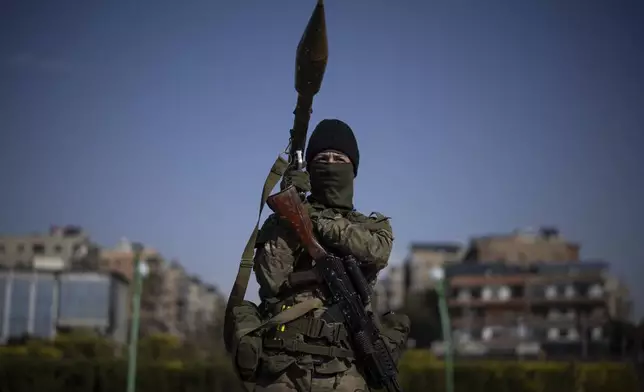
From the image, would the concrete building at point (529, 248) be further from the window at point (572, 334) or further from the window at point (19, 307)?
the window at point (19, 307)

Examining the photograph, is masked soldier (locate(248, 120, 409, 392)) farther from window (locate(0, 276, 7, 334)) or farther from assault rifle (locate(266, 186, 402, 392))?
window (locate(0, 276, 7, 334))

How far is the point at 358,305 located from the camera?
4453mm

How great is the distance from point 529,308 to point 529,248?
35.2 ft

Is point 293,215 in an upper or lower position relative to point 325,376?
upper

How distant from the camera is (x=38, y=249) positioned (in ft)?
174

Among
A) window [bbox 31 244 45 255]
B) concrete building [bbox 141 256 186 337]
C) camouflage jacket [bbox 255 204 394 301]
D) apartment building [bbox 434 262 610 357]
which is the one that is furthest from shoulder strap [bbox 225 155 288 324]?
concrete building [bbox 141 256 186 337]

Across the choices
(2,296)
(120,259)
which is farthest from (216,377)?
(120,259)

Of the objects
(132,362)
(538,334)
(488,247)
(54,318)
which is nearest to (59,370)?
(132,362)

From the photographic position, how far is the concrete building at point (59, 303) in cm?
3388

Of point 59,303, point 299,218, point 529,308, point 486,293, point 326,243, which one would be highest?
point 299,218

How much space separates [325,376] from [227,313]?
2.47ft

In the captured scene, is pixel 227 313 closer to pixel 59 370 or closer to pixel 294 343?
pixel 294 343

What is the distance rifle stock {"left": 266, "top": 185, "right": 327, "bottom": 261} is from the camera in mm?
4453

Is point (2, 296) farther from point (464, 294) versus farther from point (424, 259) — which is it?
point (424, 259)
